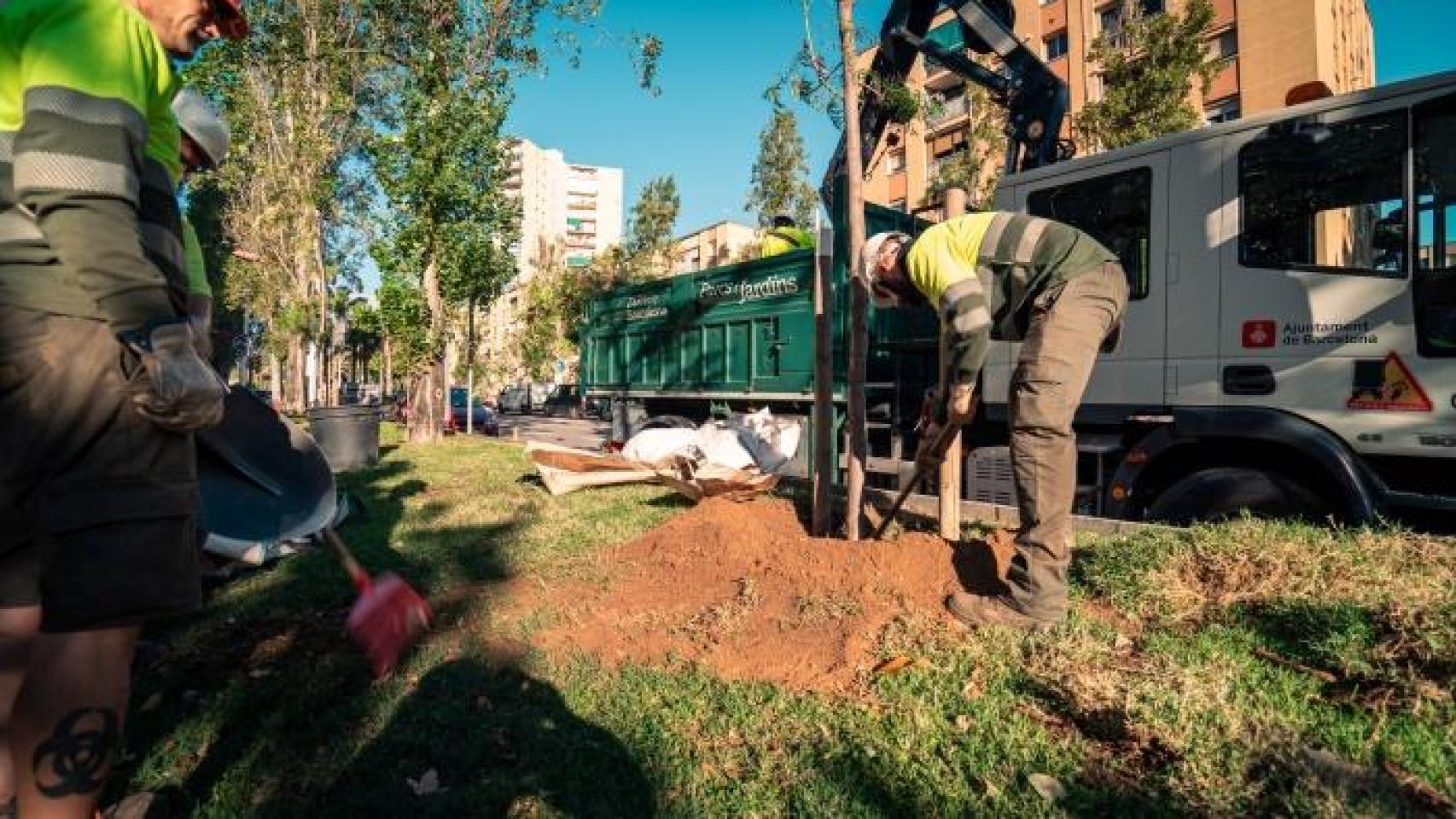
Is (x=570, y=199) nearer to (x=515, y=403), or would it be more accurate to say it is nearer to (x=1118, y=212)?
(x=515, y=403)

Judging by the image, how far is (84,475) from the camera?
1.48 meters

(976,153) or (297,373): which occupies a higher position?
(976,153)

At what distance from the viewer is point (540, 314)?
2255 cm

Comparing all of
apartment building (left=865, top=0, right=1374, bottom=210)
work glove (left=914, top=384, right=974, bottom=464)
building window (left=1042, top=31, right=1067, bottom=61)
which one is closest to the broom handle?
work glove (left=914, top=384, right=974, bottom=464)

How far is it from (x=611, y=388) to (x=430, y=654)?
7516mm

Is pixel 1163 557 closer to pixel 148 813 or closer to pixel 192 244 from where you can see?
pixel 148 813

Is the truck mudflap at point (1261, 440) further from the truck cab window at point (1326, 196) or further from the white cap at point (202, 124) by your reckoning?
the white cap at point (202, 124)

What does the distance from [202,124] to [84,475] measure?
1.93m

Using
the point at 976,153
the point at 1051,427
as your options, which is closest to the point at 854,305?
the point at 1051,427

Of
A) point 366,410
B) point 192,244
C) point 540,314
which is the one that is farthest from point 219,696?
point 540,314

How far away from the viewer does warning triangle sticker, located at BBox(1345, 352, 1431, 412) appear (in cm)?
352

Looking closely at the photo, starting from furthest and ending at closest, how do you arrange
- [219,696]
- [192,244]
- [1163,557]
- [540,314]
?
1. [540,314]
2. [1163,557]
3. [192,244]
4. [219,696]

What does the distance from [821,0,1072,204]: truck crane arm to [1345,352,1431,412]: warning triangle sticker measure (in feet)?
11.0

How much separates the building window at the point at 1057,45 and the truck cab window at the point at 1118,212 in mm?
27465
